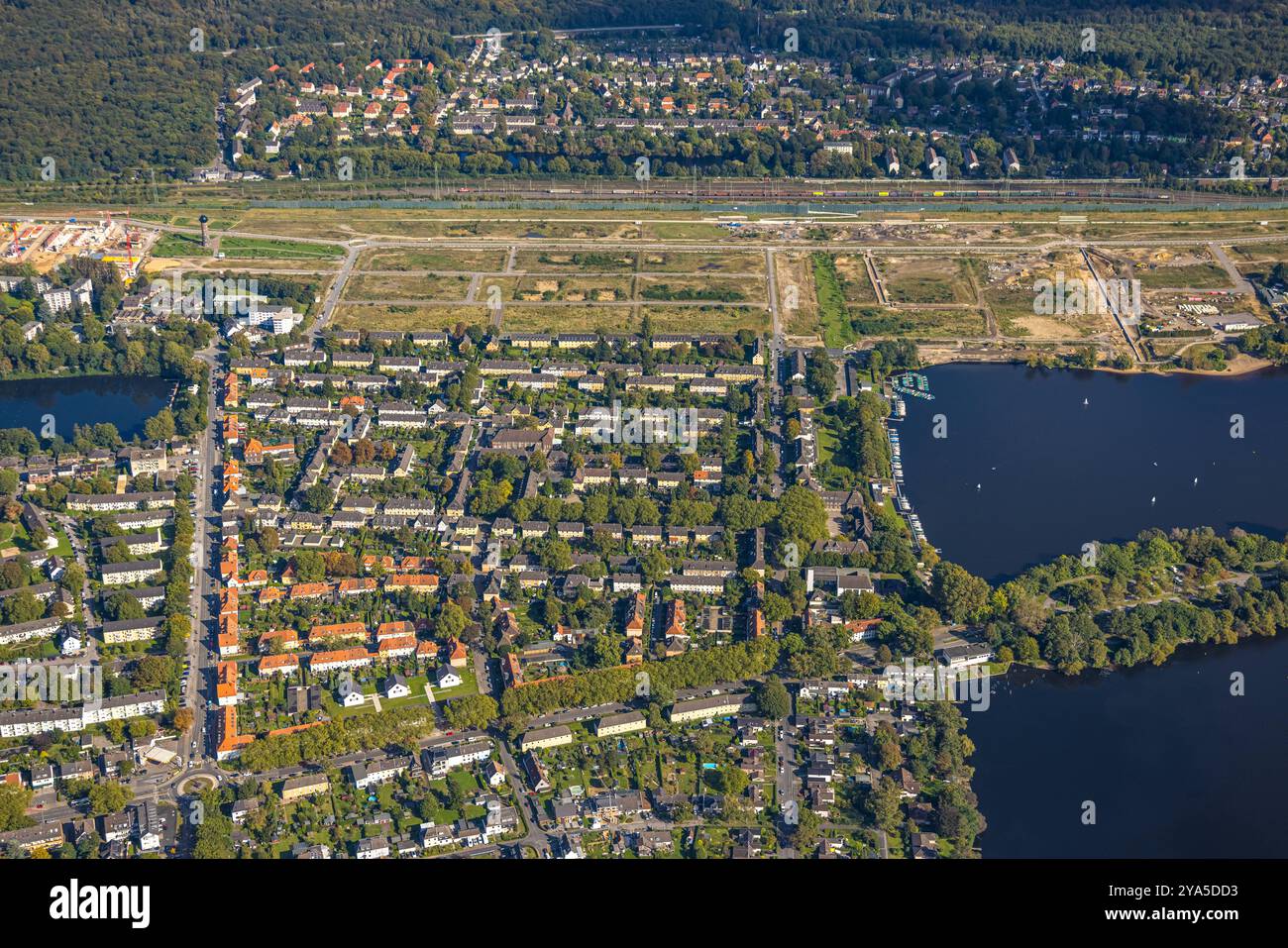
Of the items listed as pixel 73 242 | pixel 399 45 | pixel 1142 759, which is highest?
pixel 399 45

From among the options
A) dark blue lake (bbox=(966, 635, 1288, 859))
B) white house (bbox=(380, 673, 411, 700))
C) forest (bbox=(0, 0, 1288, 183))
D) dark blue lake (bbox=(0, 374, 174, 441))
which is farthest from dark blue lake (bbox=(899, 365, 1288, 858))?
dark blue lake (bbox=(0, 374, 174, 441))

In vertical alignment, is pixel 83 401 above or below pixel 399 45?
below

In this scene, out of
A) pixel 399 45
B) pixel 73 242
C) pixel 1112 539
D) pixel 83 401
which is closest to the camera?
pixel 1112 539

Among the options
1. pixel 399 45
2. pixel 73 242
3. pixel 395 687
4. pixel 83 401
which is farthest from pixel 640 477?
pixel 399 45

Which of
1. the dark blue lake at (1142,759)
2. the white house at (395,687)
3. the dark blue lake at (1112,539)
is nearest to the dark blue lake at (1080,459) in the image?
the dark blue lake at (1112,539)

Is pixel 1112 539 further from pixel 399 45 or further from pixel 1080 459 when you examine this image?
pixel 399 45

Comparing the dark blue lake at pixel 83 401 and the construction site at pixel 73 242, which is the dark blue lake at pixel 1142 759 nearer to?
the dark blue lake at pixel 83 401

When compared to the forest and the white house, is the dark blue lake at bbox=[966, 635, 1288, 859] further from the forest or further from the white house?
the forest
